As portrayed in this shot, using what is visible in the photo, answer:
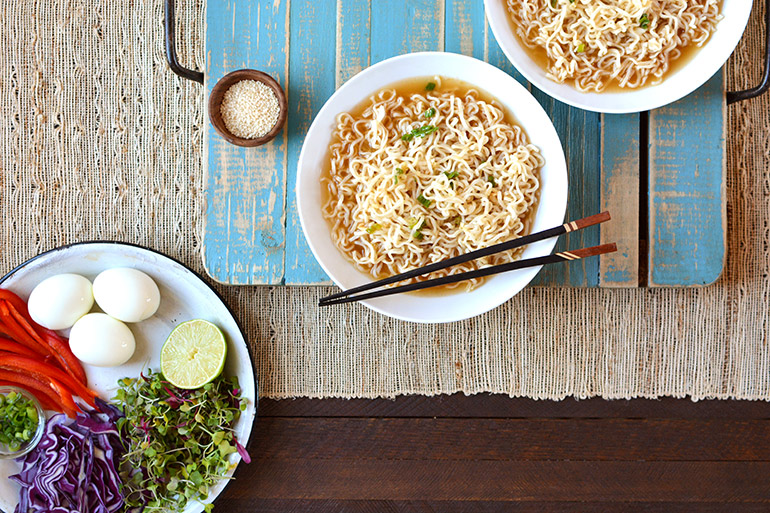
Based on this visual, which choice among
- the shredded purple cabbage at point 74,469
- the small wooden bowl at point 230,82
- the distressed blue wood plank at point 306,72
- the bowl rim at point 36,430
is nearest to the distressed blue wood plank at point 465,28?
the distressed blue wood plank at point 306,72

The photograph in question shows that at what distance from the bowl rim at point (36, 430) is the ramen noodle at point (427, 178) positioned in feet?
4.29

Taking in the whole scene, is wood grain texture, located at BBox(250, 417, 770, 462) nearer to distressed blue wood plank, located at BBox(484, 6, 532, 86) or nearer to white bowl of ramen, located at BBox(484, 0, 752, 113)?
white bowl of ramen, located at BBox(484, 0, 752, 113)

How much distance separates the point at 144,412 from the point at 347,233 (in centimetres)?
100

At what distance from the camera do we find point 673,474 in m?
2.28

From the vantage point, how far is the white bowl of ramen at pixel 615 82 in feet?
5.71

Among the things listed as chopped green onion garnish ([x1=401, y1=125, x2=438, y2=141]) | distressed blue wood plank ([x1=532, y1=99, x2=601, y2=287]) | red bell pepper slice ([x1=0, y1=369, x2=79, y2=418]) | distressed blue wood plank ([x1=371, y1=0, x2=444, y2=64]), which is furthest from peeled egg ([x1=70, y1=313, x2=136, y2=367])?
distressed blue wood plank ([x1=532, y1=99, x2=601, y2=287])

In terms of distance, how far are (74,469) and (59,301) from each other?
0.61 m

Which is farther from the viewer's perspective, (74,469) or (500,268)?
Answer: (74,469)

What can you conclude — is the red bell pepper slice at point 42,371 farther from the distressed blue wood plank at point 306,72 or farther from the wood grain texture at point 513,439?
the distressed blue wood plank at point 306,72

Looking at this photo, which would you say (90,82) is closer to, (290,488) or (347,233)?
(347,233)

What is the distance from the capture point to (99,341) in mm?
2014

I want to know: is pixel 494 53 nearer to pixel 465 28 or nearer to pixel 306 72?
pixel 465 28

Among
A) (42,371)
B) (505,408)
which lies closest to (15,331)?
(42,371)

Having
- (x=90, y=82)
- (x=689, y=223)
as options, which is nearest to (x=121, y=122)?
(x=90, y=82)
